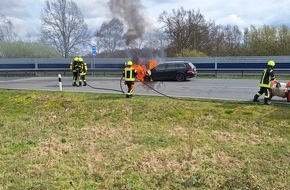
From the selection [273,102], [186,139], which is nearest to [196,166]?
[186,139]

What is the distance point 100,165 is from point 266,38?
37.6m

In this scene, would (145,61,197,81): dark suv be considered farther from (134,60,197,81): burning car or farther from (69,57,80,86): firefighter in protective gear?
(69,57,80,86): firefighter in protective gear

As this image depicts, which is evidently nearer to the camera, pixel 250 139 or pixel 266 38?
pixel 250 139

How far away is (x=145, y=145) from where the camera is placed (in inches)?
279

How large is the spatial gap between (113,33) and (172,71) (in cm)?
511

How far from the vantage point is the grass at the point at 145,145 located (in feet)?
17.0

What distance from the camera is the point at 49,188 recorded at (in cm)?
482

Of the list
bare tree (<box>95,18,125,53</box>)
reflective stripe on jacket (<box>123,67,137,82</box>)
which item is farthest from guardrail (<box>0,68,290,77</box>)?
reflective stripe on jacket (<box>123,67,137,82</box>)

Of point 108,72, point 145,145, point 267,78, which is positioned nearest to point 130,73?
point 267,78

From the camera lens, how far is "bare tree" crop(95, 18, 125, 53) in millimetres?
18266

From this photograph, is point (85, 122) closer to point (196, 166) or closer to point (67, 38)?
point (196, 166)

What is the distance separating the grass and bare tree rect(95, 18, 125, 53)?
25.9 ft

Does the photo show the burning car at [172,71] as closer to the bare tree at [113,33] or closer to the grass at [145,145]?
the bare tree at [113,33]

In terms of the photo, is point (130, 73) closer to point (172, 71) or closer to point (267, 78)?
point (267, 78)
